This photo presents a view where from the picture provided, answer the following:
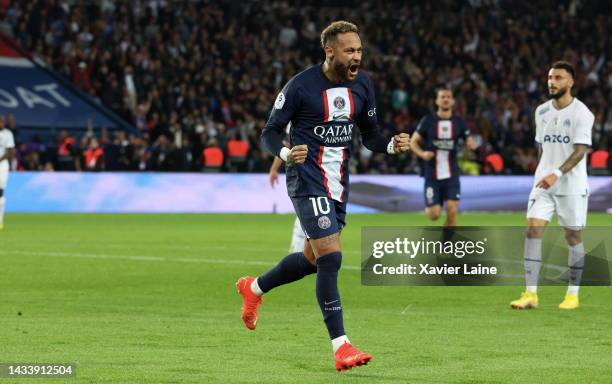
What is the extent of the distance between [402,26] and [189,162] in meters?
13.2

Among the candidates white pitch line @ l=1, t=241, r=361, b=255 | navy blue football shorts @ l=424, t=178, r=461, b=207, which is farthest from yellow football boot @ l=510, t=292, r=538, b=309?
navy blue football shorts @ l=424, t=178, r=461, b=207

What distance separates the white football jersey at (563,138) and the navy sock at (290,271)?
3.75 m

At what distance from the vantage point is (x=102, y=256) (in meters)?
18.0

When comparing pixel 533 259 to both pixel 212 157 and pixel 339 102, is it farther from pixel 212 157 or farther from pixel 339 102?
pixel 212 157

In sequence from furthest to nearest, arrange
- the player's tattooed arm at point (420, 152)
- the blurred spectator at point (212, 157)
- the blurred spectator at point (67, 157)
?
the blurred spectator at point (212, 157) < the blurred spectator at point (67, 157) < the player's tattooed arm at point (420, 152)

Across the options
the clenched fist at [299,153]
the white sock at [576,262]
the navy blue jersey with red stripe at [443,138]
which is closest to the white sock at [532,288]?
the white sock at [576,262]

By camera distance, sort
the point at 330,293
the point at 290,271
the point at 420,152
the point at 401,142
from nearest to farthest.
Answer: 1. the point at 330,293
2. the point at 401,142
3. the point at 290,271
4. the point at 420,152

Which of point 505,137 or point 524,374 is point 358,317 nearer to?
point 524,374

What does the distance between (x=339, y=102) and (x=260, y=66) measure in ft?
101

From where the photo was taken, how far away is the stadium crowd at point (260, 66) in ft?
111

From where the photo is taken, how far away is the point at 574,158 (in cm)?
1187

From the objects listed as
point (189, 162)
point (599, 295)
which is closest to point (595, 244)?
point (599, 295)

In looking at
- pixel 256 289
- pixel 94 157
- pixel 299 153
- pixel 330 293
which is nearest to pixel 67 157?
pixel 94 157
